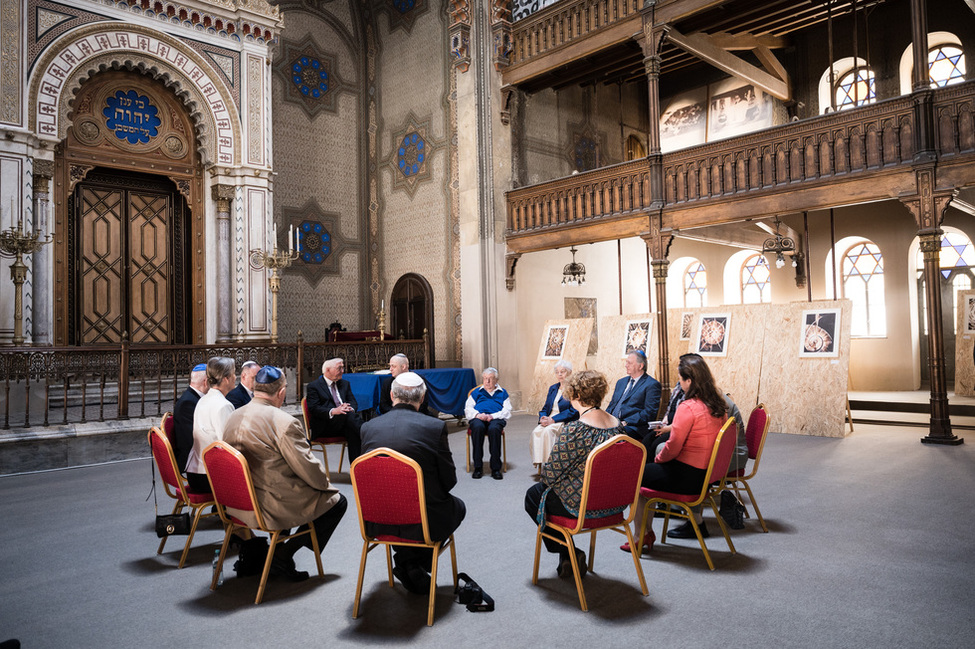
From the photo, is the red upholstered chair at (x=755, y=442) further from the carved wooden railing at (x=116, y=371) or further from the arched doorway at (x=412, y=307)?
the arched doorway at (x=412, y=307)

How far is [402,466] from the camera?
3.02m

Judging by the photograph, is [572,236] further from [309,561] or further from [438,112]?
[309,561]

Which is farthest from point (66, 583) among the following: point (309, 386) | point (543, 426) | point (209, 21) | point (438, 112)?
point (438, 112)

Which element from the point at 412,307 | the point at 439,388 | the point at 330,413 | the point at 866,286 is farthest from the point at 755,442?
the point at 866,286

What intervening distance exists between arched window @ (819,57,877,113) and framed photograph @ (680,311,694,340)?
15.9ft

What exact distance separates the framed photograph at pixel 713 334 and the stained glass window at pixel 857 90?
16.4 feet

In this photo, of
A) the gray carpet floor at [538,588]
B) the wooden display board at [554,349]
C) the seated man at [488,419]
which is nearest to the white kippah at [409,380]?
the gray carpet floor at [538,588]

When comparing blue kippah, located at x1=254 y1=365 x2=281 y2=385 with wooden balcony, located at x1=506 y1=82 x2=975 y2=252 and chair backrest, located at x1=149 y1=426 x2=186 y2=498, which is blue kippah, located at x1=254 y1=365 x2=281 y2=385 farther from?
wooden balcony, located at x1=506 y1=82 x2=975 y2=252

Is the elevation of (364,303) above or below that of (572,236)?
below

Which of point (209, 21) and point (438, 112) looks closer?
point (209, 21)

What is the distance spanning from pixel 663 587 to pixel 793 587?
0.66 metres

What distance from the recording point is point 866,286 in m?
12.6

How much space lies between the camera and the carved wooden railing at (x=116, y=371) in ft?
24.6

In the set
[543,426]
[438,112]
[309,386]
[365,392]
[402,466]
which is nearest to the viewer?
[402,466]
